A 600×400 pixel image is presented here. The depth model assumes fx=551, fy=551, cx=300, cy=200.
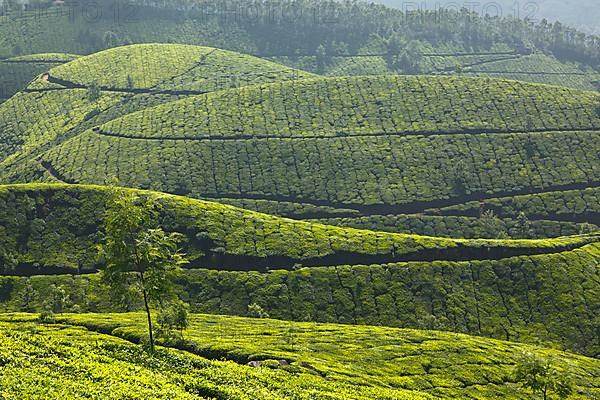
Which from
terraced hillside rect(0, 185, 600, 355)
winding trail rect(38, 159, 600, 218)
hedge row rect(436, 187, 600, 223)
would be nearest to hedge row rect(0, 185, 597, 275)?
terraced hillside rect(0, 185, 600, 355)

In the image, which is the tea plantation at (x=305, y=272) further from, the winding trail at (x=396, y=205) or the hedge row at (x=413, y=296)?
the winding trail at (x=396, y=205)

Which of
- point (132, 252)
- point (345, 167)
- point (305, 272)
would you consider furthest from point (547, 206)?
point (132, 252)

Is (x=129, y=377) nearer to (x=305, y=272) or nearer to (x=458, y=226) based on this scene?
(x=305, y=272)

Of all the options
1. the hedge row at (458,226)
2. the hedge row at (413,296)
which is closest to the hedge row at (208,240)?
the hedge row at (413,296)

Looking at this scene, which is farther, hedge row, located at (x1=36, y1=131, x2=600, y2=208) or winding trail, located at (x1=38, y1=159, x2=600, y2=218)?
hedge row, located at (x1=36, y1=131, x2=600, y2=208)

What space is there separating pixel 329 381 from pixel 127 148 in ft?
512

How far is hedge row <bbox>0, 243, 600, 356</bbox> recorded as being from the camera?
103m

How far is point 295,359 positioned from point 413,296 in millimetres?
45092

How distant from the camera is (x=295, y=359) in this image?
69250 mm

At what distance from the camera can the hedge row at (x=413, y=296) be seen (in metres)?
103

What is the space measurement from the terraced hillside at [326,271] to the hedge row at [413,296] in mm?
207

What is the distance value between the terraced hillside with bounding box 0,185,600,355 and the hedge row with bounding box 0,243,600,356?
0.21 metres

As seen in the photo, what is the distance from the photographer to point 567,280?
372 ft

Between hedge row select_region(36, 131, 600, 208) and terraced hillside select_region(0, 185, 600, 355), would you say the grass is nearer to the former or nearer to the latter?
terraced hillside select_region(0, 185, 600, 355)
